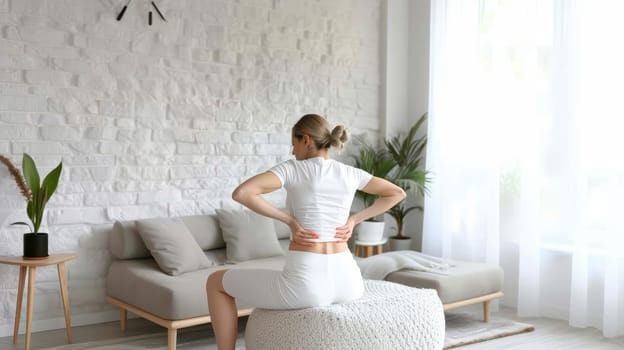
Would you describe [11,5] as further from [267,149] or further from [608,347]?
[608,347]

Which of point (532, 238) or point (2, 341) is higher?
point (532, 238)

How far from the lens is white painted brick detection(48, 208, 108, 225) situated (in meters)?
4.55

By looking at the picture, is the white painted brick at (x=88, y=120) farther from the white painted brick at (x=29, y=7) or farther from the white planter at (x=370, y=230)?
the white planter at (x=370, y=230)

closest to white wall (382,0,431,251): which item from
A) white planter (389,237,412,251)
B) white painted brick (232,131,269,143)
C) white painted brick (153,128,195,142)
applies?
white planter (389,237,412,251)

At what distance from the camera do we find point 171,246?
14.6ft

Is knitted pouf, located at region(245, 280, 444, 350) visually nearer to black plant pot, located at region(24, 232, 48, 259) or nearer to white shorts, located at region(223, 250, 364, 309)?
white shorts, located at region(223, 250, 364, 309)

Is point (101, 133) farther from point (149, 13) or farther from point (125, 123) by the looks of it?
point (149, 13)

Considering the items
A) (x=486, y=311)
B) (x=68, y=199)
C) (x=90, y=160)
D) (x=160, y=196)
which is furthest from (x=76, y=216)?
(x=486, y=311)

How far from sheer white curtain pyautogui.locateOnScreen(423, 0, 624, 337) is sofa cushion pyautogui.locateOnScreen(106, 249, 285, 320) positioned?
1.82m

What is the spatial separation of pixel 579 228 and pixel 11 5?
3891 millimetres

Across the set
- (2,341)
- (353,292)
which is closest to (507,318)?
(353,292)

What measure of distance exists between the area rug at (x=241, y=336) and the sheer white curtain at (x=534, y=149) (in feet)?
1.48

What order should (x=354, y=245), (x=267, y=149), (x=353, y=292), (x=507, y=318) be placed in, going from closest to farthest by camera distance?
(x=353, y=292), (x=507, y=318), (x=267, y=149), (x=354, y=245)

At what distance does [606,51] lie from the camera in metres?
4.73
